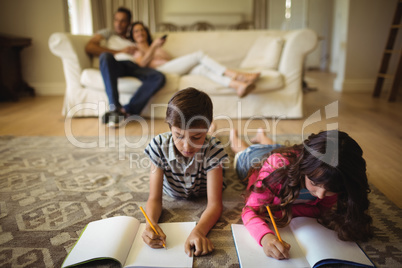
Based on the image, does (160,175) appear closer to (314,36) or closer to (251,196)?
(251,196)

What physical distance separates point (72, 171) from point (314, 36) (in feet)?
6.77

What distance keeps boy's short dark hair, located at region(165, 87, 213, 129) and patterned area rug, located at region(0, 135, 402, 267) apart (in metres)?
0.35

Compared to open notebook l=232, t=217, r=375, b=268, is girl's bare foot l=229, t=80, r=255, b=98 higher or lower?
higher

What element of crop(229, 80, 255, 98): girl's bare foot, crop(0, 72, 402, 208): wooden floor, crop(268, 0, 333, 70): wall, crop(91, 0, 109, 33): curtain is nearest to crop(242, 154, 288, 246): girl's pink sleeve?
crop(0, 72, 402, 208): wooden floor

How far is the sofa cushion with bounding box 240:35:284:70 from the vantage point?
2768 millimetres

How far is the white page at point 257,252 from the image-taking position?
2.77ft

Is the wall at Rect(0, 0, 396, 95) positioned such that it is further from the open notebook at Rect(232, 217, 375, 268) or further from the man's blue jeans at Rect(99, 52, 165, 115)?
the open notebook at Rect(232, 217, 375, 268)

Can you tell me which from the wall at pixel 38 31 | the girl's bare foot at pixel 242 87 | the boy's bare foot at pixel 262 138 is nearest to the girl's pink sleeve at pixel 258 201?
the boy's bare foot at pixel 262 138

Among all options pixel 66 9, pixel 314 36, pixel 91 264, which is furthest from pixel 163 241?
pixel 66 9

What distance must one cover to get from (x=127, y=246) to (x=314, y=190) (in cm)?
53

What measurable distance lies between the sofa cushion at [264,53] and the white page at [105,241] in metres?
2.11

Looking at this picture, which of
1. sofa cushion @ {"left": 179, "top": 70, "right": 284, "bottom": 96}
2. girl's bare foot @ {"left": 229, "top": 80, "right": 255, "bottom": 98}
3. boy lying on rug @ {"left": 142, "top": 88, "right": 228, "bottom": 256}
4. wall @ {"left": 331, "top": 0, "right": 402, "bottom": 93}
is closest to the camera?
boy lying on rug @ {"left": 142, "top": 88, "right": 228, "bottom": 256}

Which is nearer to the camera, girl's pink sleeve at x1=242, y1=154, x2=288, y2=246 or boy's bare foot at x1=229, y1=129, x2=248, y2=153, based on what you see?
girl's pink sleeve at x1=242, y1=154, x2=288, y2=246

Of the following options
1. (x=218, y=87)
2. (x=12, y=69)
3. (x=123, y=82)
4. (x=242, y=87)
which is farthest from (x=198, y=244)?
(x=12, y=69)
